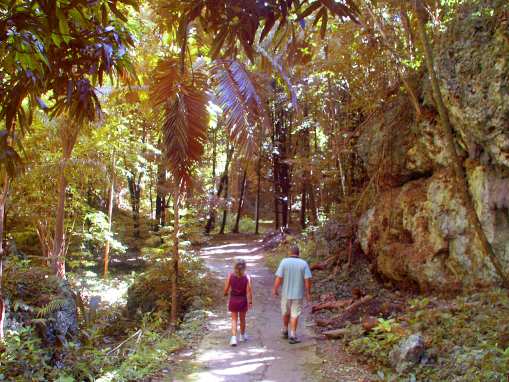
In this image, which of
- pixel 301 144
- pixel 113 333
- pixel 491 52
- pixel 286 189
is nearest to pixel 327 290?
pixel 113 333

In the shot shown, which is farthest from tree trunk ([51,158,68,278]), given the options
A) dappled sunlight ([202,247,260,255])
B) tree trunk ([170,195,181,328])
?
dappled sunlight ([202,247,260,255])

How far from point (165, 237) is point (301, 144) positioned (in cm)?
1292

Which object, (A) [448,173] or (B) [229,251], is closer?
(A) [448,173]

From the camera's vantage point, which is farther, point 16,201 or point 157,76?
point 16,201

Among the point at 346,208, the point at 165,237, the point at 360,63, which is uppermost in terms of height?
the point at 360,63

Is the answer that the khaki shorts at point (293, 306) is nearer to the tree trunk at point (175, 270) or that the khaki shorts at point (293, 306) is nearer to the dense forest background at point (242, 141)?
the dense forest background at point (242, 141)

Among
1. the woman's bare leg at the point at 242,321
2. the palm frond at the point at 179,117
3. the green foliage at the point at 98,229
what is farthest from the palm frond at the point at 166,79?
the green foliage at the point at 98,229

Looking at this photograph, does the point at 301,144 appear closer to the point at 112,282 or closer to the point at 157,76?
the point at 112,282

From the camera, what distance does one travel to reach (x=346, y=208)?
13.4 m

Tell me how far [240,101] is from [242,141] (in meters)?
0.73

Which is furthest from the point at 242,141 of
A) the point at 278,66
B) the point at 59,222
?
the point at 59,222

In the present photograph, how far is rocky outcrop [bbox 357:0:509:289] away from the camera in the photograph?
7.89 meters

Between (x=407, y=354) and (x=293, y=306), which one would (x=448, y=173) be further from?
(x=407, y=354)

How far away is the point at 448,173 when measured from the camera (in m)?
9.38
